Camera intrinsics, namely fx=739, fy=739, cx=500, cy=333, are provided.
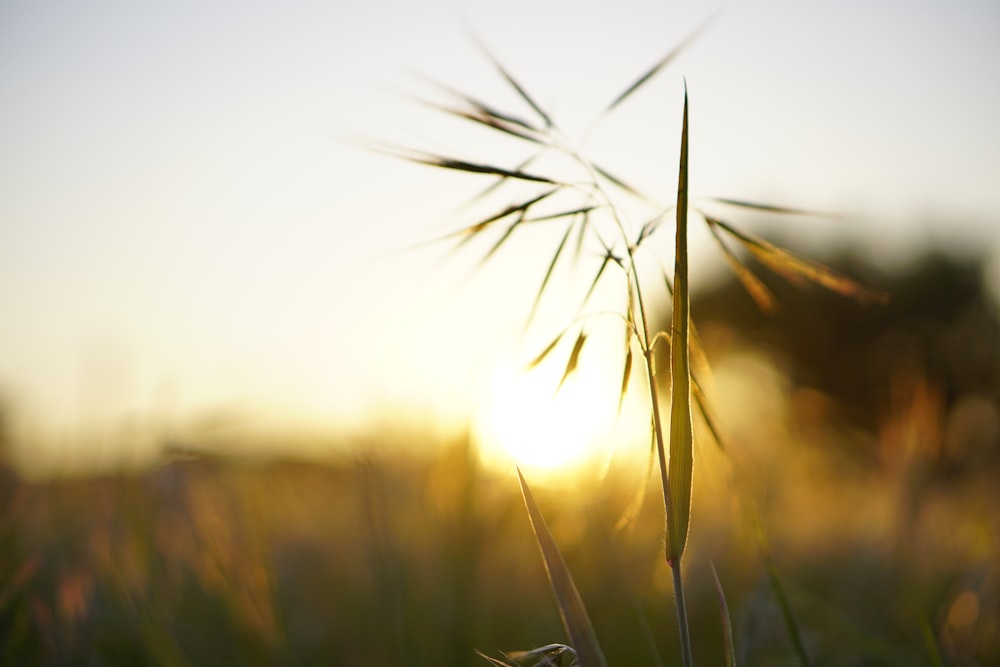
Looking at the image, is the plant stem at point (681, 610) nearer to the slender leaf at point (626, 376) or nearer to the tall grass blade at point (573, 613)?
the tall grass blade at point (573, 613)

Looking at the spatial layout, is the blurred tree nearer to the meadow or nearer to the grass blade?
the meadow

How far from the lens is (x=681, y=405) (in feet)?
2.39

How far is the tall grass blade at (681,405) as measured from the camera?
0.72 meters

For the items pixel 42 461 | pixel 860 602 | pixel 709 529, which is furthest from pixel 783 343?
pixel 42 461

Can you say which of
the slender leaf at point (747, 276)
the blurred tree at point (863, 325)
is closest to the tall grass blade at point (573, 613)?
the slender leaf at point (747, 276)

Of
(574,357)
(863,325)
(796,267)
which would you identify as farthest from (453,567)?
(863,325)

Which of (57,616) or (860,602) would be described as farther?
(860,602)

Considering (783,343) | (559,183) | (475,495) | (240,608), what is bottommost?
(783,343)

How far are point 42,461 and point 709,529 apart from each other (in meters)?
2.97

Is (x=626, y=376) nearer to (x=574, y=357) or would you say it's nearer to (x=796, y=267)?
(x=574, y=357)

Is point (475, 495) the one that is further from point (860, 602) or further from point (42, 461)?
point (42, 461)

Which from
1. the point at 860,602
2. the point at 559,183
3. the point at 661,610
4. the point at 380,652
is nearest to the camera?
the point at 559,183

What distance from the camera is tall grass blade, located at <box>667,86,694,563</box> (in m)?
0.72

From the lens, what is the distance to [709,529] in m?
3.78
